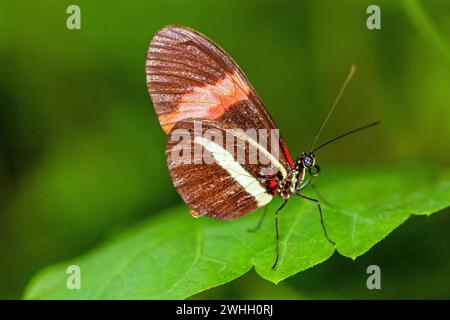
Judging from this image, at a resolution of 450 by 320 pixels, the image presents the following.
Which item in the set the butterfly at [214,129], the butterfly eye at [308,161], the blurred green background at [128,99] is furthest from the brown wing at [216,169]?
the blurred green background at [128,99]

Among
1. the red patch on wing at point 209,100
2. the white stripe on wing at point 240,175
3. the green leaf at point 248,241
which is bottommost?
the green leaf at point 248,241

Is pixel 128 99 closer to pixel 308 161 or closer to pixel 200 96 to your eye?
pixel 200 96

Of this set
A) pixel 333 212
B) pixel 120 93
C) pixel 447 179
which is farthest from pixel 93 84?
pixel 447 179

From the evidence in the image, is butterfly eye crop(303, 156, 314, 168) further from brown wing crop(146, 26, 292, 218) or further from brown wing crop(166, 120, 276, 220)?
brown wing crop(166, 120, 276, 220)

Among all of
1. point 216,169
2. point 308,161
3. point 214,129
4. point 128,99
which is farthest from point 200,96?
point 128,99

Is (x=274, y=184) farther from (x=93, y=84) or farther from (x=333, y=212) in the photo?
(x=93, y=84)

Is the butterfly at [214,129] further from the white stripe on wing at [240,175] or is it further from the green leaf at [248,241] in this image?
the green leaf at [248,241]

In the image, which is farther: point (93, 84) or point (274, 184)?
point (93, 84)
